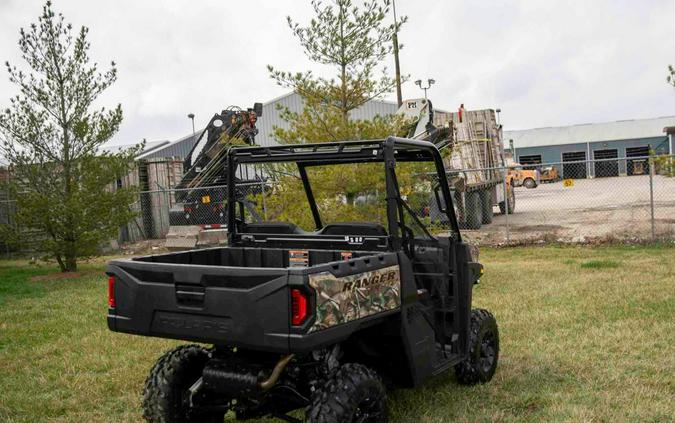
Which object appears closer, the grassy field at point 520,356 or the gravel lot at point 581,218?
the grassy field at point 520,356

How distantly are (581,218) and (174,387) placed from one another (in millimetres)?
16610

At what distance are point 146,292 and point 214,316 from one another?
55 cm

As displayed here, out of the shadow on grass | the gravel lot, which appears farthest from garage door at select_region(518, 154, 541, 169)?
the shadow on grass

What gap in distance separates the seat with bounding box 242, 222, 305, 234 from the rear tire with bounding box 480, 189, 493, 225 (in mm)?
13987

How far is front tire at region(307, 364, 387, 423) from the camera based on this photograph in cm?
374

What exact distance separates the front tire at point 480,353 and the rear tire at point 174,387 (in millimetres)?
1962

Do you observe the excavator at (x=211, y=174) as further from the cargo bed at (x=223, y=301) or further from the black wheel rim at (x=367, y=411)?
the black wheel rim at (x=367, y=411)

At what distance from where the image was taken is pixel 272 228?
5.29 meters

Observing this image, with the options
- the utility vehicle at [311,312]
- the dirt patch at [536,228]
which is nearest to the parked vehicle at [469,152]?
the dirt patch at [536,228]

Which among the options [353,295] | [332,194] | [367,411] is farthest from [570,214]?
[353,295]

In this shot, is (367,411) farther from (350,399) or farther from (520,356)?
(520,356)

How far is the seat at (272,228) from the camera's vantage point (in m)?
5.23

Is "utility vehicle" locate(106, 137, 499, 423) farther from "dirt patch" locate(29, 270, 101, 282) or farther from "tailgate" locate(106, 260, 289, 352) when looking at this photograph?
"dirt patch" locate(29, 270, 101, 282)

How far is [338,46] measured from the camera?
34.7 ft
